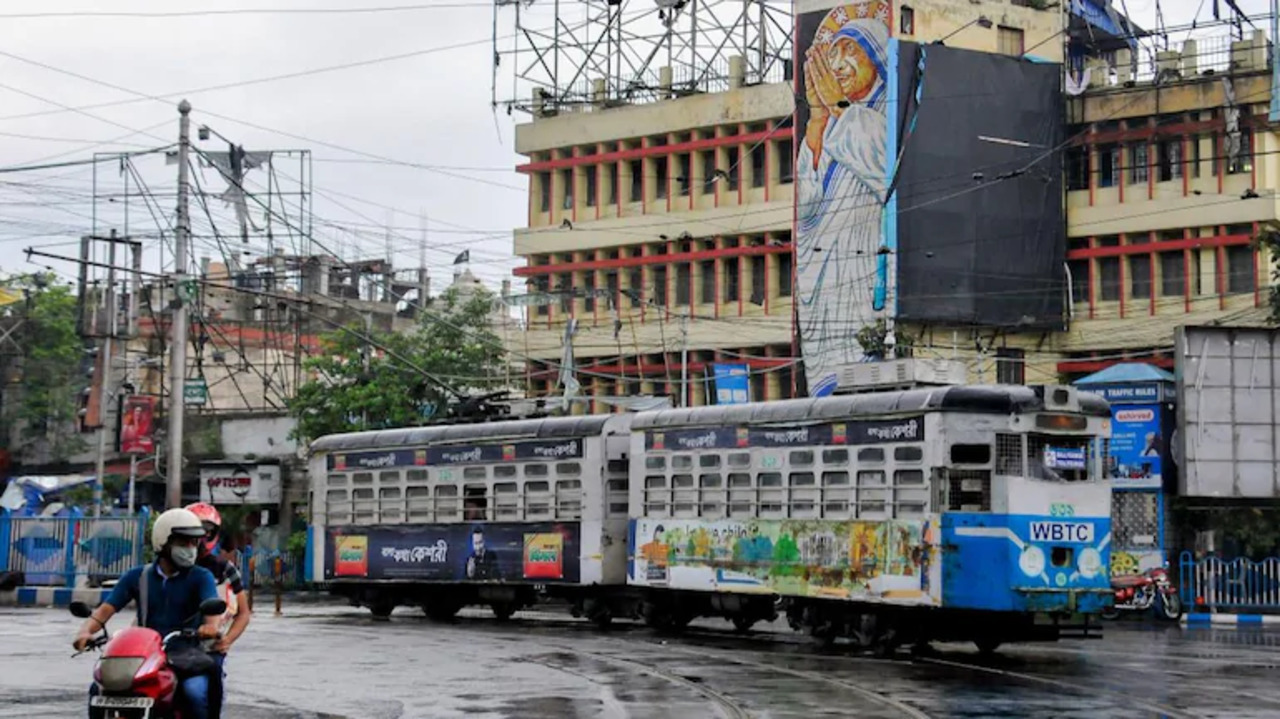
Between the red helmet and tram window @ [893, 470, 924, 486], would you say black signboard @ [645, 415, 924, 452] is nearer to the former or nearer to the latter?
tram window @ [893, 470, 924, 486]

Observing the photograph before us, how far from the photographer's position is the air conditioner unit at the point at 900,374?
24594 millimetres

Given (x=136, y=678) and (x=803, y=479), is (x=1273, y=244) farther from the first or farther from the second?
(x=136, y=678)

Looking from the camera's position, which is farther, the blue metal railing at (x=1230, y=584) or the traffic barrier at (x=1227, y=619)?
the blue metal railing at (x=1230, y=584)

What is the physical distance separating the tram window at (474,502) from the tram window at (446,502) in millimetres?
244

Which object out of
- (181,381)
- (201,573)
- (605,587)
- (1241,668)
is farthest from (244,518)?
(201,573)

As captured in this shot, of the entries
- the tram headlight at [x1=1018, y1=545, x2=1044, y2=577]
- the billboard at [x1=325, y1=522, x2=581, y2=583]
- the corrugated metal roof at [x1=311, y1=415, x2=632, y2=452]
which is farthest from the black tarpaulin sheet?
the tram headlight at [x1=1018, y1=545, x2=1044, y2=577]

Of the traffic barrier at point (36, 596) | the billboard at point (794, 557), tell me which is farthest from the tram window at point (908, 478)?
the traffic barrier at point (36, 596)

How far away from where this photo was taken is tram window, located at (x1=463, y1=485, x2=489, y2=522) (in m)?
32.0

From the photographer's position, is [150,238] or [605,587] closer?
[605,587]

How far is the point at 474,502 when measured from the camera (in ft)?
106

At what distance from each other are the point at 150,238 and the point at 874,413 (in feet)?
107

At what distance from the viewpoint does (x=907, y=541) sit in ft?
77.2

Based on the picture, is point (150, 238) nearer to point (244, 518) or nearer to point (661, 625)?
point (244, 518)

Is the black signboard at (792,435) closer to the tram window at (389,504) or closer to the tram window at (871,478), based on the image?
the tram window at (871,478)
